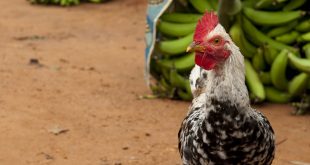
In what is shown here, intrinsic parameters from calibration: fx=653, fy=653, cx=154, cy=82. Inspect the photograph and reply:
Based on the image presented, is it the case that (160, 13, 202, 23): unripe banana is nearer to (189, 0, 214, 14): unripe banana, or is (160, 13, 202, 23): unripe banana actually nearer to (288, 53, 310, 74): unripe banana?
(189, 0, 214, 14): unripe banana

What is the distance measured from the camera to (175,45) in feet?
22.2

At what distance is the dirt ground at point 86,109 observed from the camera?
5371mm

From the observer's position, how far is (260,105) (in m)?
6.70

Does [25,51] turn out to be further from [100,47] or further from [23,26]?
[23,26]

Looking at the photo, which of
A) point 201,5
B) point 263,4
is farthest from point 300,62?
point 201,5

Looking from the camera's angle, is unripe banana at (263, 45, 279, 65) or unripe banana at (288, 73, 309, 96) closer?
unripe banana at (288, 73, 309, 96)

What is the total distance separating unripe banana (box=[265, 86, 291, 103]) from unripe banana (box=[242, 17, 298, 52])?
0.49 metres

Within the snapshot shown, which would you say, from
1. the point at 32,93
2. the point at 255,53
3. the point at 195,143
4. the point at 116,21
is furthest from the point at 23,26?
the point at 195,143

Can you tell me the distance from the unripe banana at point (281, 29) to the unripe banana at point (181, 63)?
84 centimetres

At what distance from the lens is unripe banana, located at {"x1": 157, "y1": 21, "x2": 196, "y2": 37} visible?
22.2 ft

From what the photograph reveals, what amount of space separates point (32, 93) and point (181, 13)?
1770 mm

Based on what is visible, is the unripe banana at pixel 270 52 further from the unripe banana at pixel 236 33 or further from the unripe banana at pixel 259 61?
the unripe banana at pixel 236 33

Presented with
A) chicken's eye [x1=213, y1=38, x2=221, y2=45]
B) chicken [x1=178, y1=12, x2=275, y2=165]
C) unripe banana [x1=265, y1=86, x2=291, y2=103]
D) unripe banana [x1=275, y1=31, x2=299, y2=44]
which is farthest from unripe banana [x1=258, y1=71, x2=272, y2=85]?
chicken's eye [x1=213, y1=38, x2=221, y2=45]

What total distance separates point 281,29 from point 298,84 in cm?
61
